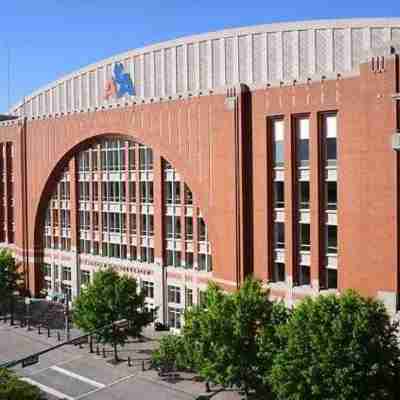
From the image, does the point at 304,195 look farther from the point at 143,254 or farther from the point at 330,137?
the point at 143,254

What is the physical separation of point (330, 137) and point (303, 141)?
2052mm

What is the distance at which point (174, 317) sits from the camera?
52938 mm

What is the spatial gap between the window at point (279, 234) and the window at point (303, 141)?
187 inches

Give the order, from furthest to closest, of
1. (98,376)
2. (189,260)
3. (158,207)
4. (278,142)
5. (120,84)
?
(120,84), (158,207), (189,260), (98,376), (278,142)

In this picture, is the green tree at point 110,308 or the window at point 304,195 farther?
the green tree at point 110,308

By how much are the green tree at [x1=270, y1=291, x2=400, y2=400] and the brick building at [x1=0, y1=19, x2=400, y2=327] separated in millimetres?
7058

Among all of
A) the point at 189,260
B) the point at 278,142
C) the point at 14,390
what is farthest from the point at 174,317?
the point at 14,390

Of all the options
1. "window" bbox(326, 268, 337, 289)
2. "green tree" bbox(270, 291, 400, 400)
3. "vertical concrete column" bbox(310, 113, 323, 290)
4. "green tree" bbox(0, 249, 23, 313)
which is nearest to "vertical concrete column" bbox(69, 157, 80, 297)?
"green tree" bbox(0, 249, 23, 313)

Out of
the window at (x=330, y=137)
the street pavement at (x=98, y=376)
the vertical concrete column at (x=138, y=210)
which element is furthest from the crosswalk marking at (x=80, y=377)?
the window at (x=330, y=137)

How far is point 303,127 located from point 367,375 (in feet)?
59.6

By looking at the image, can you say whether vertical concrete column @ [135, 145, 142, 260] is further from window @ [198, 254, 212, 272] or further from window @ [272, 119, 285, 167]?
window @ [272, 119, 285, 167]

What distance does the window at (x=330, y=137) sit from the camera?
39.4 m

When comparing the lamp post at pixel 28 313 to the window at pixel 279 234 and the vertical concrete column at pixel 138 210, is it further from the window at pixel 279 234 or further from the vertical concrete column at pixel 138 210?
the window at pixel 279 234

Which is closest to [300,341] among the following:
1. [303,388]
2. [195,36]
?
[303,388]
